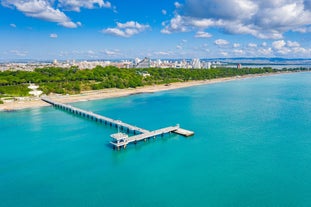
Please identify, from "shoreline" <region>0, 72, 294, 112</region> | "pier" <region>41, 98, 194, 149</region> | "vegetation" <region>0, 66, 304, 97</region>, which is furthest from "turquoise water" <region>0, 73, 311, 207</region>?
"vegetation" <region>0, 66, 304, 97</region>

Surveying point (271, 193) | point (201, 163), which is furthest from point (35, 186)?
point (271, 193)

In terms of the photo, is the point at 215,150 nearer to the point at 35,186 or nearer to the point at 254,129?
the point at 254,129

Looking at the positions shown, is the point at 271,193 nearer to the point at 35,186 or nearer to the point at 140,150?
the point at 140,150

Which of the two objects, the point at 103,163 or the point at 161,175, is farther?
the point at 103,163

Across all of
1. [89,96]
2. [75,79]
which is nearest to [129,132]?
[89,96]

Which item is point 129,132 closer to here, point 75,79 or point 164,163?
point 164,163

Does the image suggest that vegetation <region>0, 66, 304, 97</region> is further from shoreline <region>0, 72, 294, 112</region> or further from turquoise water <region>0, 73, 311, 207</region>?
turquoise water <region>0, 73, 311, 207</region>

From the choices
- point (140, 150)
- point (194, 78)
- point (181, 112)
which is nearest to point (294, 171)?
A: point (140, 150)

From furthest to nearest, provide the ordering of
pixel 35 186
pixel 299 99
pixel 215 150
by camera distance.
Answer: pixel 299 99 → pixel 215 150 → pixel 35 186

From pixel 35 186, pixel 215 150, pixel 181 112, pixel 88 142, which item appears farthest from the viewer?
pixel 181 112
